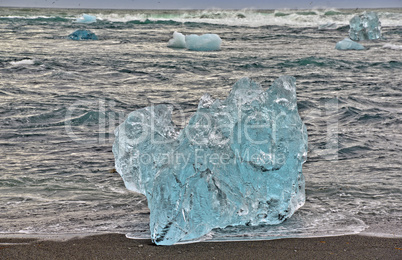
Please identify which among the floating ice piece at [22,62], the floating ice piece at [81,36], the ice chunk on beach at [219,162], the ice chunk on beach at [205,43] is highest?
the floating ice piece at [81,36]

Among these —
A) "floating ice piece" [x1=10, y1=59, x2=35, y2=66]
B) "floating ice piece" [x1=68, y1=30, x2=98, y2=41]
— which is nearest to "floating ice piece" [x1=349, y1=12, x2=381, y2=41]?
"floating ice piece" [x1=68, y1=30, x2=98, y2=41]

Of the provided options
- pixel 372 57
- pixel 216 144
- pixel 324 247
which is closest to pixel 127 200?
pixel 216 144

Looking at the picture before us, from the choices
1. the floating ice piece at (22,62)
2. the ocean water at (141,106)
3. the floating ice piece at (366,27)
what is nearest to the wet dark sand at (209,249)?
the ocean water at (141,106)

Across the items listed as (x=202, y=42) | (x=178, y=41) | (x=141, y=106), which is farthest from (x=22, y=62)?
(x=202, y=42)

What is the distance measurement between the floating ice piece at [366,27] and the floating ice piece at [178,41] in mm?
9878

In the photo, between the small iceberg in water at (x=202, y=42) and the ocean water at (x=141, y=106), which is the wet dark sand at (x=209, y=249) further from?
the small iceberg in water at (x=202, y=42)

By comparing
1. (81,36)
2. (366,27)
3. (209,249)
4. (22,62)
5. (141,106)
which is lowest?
(209,249)

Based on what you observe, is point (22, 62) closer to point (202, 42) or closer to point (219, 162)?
point (202, 42)

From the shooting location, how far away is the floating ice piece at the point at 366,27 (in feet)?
70.4

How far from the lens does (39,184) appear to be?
3.98m

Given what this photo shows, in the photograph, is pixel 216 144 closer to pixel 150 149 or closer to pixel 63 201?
pixel 150 149

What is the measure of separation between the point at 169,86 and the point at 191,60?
4.30 metres

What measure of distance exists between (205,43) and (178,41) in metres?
1.24

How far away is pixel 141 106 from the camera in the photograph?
7496 mm
